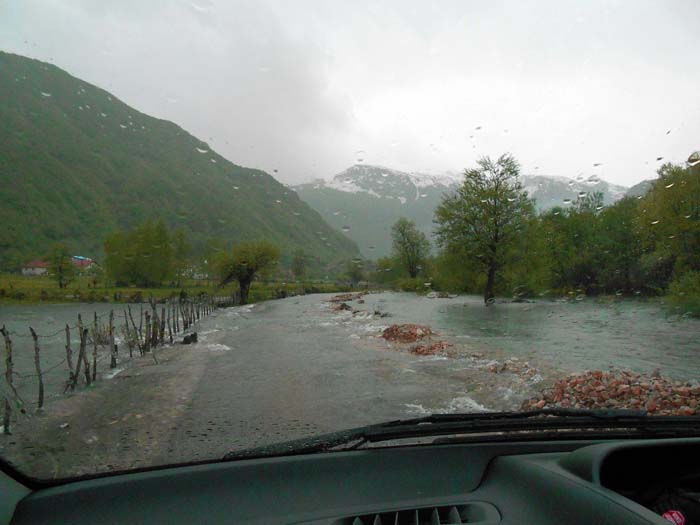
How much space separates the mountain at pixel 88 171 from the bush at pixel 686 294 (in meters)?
11.6

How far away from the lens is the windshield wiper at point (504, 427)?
6.88 ft

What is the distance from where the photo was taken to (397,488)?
1.79 m

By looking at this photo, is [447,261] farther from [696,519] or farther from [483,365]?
[696,519]

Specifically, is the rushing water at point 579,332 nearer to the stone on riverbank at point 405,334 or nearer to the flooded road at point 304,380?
the flooded road at point 304,380

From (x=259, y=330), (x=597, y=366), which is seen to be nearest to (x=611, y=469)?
(x=597, y=366)

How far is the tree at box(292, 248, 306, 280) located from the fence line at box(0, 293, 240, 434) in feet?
9.17

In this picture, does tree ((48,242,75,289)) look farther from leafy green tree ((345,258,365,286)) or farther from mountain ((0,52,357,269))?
leafy green tree ((345,258,365,286))

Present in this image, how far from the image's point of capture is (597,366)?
8695 millimetres

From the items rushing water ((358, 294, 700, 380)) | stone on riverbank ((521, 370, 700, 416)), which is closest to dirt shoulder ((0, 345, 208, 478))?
stone on riverbank ((521, 370, 700, 416))

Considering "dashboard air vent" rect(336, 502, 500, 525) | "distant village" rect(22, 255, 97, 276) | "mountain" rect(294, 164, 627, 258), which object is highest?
"mountain" rect(294, 164, 627, 258)

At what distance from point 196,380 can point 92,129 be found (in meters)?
4.04

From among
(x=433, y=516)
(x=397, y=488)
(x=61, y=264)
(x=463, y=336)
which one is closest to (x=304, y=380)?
(x=61, y=264)

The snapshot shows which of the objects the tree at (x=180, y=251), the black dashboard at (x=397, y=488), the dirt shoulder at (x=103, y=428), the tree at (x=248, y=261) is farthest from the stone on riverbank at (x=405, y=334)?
the black dashboard at (x=397, y=488)

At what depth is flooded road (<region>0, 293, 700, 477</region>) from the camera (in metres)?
3.74
